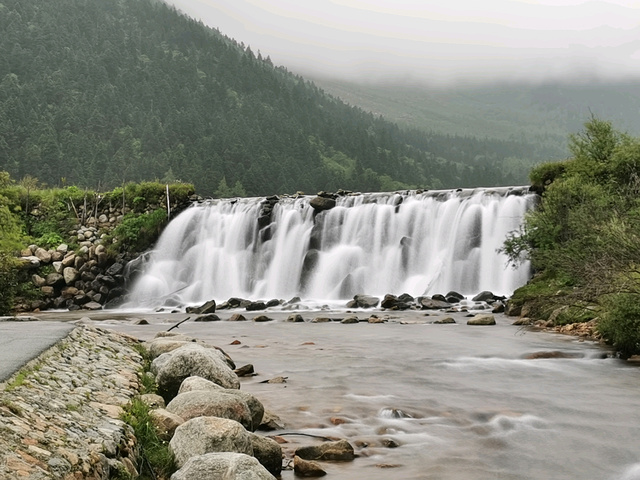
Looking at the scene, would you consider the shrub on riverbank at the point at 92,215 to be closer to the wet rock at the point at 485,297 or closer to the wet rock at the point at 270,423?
the wet rock at the point at 485,297

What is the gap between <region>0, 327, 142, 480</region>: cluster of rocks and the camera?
527 centimetres

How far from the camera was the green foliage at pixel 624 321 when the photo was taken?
1578cm

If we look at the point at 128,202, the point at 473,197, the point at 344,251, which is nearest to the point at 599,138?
the point at 473,197

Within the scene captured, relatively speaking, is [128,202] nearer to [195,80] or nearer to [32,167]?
[32,167]

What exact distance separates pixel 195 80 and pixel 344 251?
436 ft

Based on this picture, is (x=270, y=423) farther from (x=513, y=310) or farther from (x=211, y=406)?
(x=513, y=310)

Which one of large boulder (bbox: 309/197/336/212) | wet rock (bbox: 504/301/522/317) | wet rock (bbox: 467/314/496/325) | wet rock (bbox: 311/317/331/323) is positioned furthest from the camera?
large boulder (bbox: 309/197/336/212)

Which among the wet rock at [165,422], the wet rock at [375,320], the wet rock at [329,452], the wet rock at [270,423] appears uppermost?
the wet rock at [165,422]

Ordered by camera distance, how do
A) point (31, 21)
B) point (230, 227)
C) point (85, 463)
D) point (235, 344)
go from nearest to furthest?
point (85, 463) → point (235, 344) → point (230, 227) → point (31, 21)

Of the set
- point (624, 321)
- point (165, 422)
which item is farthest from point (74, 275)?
point (165, 422)

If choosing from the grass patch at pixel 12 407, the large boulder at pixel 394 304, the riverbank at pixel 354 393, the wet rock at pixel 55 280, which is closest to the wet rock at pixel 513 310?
the riverbank at pixel 354 393

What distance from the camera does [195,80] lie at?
164000 millimetres

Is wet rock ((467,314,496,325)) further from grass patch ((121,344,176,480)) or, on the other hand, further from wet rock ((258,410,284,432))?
grass patch ((121,344,176,480))

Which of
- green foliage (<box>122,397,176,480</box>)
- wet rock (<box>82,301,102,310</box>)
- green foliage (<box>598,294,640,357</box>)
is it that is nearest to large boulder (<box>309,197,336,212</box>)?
wet rock (<box>82,301,102,310</box>)
